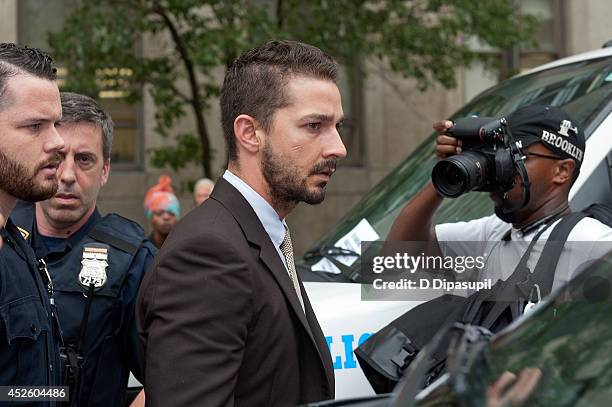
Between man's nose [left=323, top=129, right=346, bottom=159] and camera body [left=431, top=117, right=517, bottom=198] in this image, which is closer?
man's nose [left=323, top=129, right=346, bottom=159]

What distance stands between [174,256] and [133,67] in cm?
753

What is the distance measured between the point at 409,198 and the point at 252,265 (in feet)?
6.16

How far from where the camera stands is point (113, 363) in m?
3.16

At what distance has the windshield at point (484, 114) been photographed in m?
4.01

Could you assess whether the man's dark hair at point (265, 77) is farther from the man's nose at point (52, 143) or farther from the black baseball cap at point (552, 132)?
the black baseball cap at point (552, 132)

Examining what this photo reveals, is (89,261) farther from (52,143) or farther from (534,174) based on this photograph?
(534,174)

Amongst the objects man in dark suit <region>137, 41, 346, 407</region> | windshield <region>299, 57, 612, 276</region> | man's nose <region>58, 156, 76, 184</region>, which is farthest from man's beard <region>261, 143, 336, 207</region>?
windshield <region>299, 57, 612, 276</region>

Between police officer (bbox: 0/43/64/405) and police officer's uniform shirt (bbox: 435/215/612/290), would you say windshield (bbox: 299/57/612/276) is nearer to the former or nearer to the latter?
police officer's uniform shirt (bbox: 435/215/612/290)

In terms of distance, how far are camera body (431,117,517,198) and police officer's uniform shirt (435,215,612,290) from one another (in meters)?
0.22

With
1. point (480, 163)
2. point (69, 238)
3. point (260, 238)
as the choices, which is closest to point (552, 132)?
point (480, 163)

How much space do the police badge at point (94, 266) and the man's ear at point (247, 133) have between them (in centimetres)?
70

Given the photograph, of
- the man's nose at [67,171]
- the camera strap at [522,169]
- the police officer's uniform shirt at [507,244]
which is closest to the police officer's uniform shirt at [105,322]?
the man's nose at [67,171]

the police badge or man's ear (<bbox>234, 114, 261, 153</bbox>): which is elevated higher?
man's ear (<bbox>234, 114, 261, 153</bbox>)

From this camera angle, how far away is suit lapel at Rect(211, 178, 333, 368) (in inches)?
102
